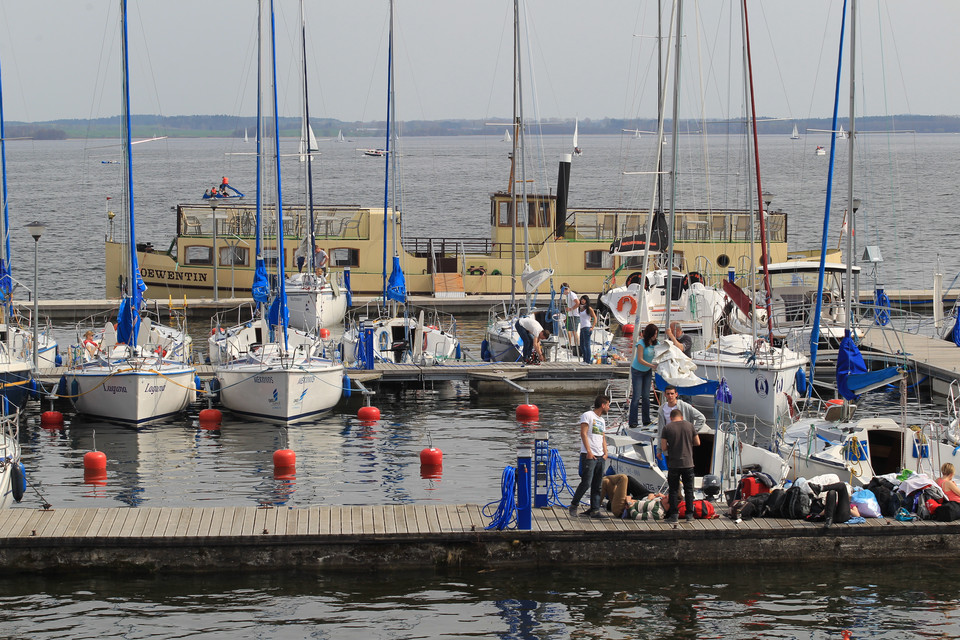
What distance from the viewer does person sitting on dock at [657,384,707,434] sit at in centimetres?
1593

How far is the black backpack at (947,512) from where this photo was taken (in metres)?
15.4

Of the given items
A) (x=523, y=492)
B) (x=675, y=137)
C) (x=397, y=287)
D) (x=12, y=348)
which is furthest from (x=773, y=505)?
(x=12, y=348)

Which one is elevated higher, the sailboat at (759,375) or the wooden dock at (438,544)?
the sailboat at (759,375)

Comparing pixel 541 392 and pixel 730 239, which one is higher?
pixel 730 239

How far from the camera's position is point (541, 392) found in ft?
89.8

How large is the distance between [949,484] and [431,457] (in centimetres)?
856

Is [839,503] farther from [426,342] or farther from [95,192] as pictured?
[95,192]

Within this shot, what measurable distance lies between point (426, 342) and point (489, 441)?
650cm

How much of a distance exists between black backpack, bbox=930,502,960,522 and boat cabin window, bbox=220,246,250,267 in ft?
95.5

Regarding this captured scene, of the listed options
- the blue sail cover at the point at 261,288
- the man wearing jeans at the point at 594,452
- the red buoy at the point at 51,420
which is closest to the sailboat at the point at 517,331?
the blue sail cover at the point at 261,288

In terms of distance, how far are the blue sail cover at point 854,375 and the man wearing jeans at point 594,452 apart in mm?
5882

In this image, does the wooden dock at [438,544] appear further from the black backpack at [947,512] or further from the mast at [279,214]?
the mast at [279,214]

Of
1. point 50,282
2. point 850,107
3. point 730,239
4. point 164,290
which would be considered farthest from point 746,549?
point 50,282

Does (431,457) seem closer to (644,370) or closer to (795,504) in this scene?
(644,370)
